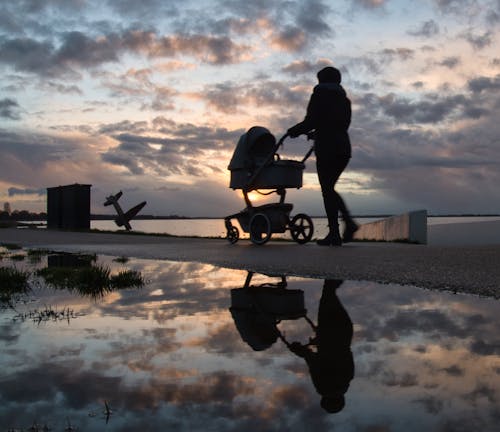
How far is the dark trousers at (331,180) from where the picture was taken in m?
11.1

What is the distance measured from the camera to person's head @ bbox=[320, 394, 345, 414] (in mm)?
1812

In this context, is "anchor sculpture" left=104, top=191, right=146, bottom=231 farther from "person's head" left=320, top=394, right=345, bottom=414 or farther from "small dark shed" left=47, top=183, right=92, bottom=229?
"person's head" left=320, top=394, right=345, bottom=414

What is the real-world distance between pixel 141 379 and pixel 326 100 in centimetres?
946

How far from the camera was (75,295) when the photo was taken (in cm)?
489

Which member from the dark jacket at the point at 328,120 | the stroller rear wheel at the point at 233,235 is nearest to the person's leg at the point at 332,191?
the dark jacket at the point at 328,120

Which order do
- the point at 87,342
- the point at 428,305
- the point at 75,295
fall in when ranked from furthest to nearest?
the point at 75,295
the point at 428,305
the point at 87,342

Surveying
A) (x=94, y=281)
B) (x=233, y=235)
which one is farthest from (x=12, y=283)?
(x=233, y=235)

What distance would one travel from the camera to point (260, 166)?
1183 cm

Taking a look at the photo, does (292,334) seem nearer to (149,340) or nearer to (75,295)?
(149,340)

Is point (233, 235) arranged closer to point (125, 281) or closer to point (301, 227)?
point (301, 227)

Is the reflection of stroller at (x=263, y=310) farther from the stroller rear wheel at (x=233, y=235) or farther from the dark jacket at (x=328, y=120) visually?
the stroller rear wheel at (x=233, y=235)

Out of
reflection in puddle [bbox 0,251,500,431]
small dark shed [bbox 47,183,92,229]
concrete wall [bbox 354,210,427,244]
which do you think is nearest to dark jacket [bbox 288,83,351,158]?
concrete wall [bbox 354,210,427,244]

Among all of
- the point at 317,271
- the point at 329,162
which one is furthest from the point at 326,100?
the point at 317,271

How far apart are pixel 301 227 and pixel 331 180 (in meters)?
1.94
